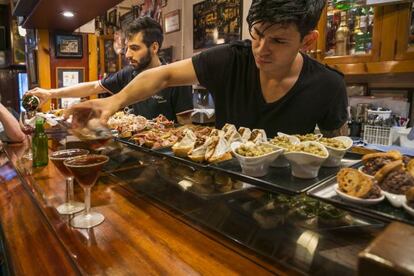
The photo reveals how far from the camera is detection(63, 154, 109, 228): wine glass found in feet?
3.59

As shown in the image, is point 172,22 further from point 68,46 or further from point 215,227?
point 215,227

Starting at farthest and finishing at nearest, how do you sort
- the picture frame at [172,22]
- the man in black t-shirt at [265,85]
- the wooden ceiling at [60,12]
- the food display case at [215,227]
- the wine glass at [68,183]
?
1. the picture frame at [172,22]
2. the wooden ceiling at [60,12]
3. the man in black t-shirt at [265,85]
4. the wine glass at [68,183]
5. the food display case at [215,227]

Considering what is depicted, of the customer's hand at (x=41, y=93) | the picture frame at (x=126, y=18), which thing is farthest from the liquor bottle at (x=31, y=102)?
the picture frame at (x=126, y=18)

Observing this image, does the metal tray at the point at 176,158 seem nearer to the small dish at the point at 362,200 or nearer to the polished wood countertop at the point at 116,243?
the polished wood countertop at the point at 116,243

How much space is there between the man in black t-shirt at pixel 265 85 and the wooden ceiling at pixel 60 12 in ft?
6.59

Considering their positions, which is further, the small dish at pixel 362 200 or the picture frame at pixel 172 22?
the picture frame at pixel 172 22

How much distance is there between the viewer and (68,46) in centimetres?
453

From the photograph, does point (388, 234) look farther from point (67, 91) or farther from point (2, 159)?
point (67, 91)

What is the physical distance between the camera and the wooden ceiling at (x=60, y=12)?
328 cm

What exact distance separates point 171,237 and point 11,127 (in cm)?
190

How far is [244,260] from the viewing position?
0.88 m

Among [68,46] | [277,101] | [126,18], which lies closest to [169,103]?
[277,101]

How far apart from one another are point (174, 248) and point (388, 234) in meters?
0.61

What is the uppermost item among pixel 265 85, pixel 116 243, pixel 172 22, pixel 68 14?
pixel 172 22
